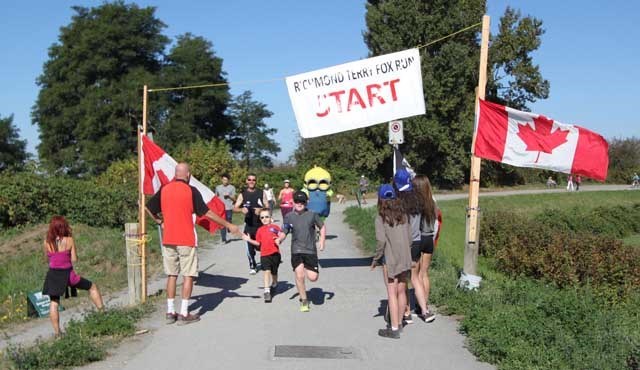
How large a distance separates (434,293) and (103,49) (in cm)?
4639

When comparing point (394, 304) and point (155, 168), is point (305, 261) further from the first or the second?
point (155, 168)

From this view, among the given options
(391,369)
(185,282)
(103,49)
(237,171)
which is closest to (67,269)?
(185,282)

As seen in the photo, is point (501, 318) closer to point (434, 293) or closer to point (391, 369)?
point (391, 369)

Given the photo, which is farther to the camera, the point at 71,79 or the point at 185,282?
the point at 71,79

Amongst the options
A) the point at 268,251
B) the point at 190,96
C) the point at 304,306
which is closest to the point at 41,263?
the point at 268,251

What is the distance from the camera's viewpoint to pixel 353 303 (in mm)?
9648

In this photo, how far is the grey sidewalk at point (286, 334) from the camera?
21.5ft

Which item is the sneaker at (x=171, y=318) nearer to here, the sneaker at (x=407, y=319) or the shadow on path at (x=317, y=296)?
A: the shadow on path at (x=317, y=296)

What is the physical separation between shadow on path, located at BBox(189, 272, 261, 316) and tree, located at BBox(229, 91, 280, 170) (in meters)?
58.0

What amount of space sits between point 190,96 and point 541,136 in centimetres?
4841

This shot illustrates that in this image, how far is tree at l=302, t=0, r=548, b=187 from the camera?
161 feet

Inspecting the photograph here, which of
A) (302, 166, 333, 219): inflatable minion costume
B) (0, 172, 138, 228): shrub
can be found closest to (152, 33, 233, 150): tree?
(0, 172, 138, 228): shrub

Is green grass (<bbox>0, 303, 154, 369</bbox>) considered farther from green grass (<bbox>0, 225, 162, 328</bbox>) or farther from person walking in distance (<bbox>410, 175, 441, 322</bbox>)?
person walking in distance (<bbox>410, 175, 441, 322</bbox>)

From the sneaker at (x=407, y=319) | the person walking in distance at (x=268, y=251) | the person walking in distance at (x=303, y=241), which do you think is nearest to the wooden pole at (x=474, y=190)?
the sneaker at (x=407, y=319)
